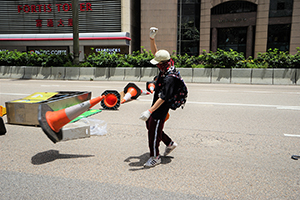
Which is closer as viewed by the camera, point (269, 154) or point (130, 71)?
point (269, 154)

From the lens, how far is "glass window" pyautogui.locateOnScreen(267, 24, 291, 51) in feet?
91.8

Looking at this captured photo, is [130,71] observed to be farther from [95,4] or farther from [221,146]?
[95,4]

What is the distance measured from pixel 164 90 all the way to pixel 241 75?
13402 mm

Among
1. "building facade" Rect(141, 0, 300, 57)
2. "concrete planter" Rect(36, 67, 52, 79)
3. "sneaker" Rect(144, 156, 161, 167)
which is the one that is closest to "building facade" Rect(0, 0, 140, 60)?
"building facade" Rect(141, 0, 300, 57)

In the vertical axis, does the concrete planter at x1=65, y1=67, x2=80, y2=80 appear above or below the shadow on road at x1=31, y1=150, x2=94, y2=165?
above

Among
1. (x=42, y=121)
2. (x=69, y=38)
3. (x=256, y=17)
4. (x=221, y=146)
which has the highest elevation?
(x=256, y=17)

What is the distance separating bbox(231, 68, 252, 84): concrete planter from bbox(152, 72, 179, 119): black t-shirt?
1309cm

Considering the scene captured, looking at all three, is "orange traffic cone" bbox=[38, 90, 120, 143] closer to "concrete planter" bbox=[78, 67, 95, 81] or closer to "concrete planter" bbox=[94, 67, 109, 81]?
"concrete planter" bbox=[94, 67, 109, 81]

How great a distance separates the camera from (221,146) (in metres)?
4.51

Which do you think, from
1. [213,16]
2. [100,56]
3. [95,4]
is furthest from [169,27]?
[100,56]

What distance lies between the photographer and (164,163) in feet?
12.6

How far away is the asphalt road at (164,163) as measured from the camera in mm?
2990

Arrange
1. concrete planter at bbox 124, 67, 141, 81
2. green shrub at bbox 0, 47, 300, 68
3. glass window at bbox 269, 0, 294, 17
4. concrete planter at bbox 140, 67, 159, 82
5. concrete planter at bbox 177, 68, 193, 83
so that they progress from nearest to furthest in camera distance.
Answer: green shrub at bbox 0, 47, 300, 68
concrete planter at bbox 177, 68, 193, 83
concrete planter at bbox 140, 67, 159, 82
concrete planter at bbox 124, 67, 141, 81
glass window at bbox 269, 0, 294, 17

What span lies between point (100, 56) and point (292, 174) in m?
15.6
